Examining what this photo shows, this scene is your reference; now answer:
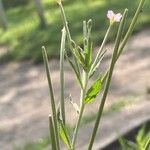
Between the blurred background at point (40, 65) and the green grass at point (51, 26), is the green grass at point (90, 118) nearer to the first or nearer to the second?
the blurred background at point (40, 65)

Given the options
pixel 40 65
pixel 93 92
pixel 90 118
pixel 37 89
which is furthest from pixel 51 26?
pixel 93 92

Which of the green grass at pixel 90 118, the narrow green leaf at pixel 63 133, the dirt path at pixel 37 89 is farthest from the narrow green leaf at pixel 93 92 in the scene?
the dirt path at pixel 37 89

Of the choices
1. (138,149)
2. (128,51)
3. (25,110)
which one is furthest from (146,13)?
(138,149)

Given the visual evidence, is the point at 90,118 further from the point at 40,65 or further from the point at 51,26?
the point at 51,26

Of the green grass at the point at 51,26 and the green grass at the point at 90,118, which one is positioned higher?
the green grass at the point at 51,26

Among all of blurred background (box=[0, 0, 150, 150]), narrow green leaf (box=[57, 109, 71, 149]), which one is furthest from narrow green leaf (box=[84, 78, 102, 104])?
blurred background (box=[0, 0, 150, 150])

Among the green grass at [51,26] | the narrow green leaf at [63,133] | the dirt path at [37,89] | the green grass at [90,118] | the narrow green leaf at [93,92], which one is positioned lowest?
the narrow green leaf at [63,133]

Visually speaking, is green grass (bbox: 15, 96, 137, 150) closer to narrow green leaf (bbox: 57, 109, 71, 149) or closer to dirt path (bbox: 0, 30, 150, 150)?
dirt path (bbox: 0, 30, 150, 150)
